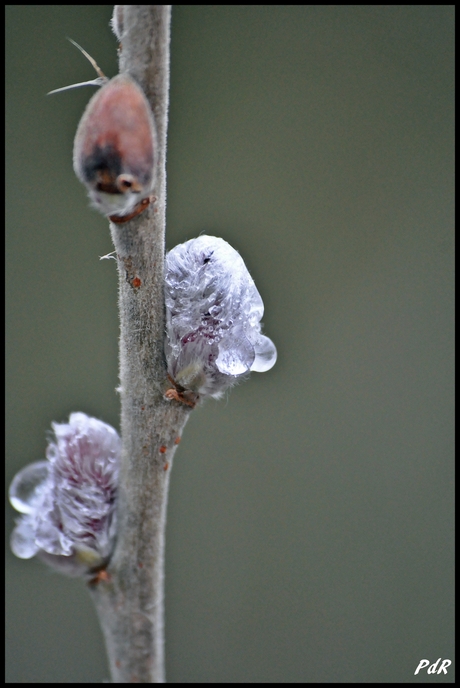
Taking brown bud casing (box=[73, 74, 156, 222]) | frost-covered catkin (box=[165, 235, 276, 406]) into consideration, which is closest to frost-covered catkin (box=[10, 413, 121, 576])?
frost-covered catkin (box=[165, 235, 276, 406])

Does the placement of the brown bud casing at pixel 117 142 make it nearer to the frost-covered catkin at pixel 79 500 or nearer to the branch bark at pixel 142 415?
the branch bark at pixel 142 415

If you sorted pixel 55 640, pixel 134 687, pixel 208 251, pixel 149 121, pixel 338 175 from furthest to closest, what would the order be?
pixel 338 175, pixel 55 640, pixel 134 687, pixel 208 251, pixel 149 121

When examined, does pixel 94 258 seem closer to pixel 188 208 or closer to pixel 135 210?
pixel 188 208

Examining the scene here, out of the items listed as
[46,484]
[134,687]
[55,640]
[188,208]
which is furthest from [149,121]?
[55,640]

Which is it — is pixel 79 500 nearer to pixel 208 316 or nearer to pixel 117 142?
pixel 208 316

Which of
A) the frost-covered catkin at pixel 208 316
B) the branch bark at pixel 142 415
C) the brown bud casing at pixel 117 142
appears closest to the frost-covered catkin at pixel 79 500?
the branch bark at pixel 142 415
